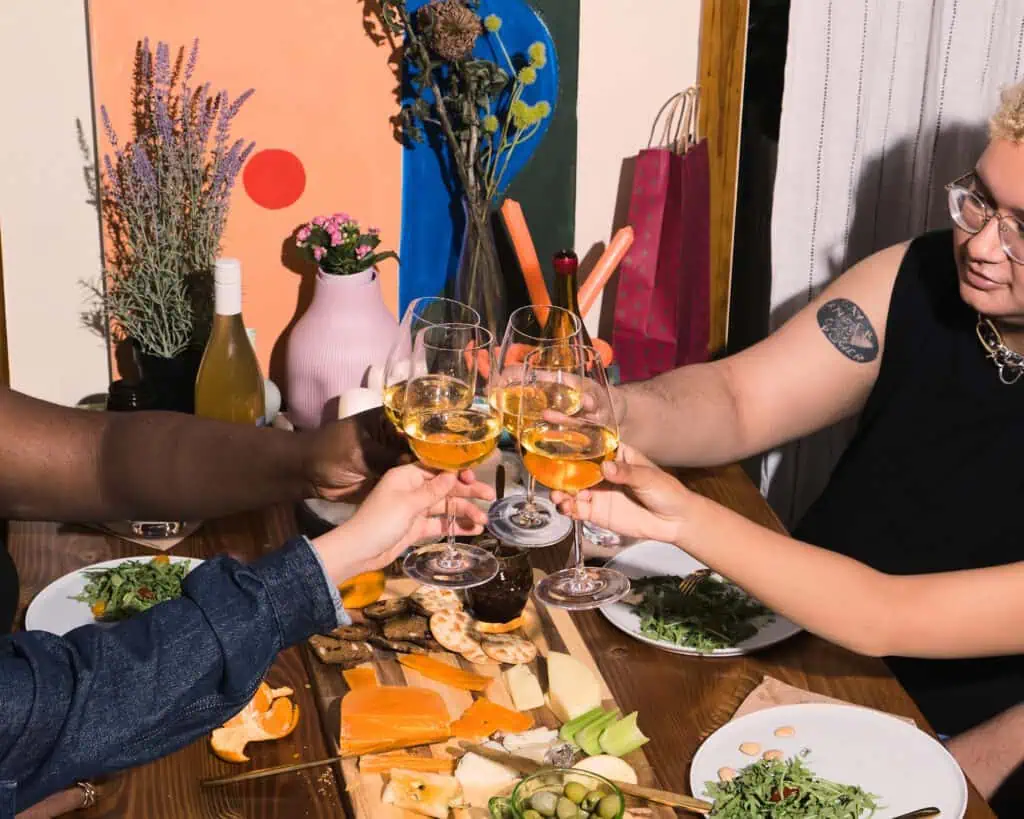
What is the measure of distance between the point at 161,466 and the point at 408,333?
1.86ft

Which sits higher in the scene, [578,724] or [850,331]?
[850,331]

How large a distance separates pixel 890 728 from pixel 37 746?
93cm

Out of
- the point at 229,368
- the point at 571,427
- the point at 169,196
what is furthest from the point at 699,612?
the point at 169,196

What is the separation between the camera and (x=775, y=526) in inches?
77.2

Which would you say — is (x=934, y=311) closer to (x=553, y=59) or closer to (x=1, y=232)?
(x=553, y=59)

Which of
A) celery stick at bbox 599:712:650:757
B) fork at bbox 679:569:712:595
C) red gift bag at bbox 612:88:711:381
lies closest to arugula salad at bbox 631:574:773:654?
fork at bbox 679:569:712:595

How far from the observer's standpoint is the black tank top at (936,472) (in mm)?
1899

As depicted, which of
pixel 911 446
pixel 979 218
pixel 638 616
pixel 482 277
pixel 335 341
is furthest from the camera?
pixel 482 277

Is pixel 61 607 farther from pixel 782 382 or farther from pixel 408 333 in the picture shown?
pixel 782 382

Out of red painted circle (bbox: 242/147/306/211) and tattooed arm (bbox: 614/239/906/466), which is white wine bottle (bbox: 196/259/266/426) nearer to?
red painted circle (bbox: 242/147/306/211)

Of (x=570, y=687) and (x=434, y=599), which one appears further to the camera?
(x=434, y=599)

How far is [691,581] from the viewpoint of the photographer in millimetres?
1748

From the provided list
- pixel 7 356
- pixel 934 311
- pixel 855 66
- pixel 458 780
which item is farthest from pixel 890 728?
pixel 7 356

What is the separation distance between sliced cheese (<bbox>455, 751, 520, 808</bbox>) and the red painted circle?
1.40m
